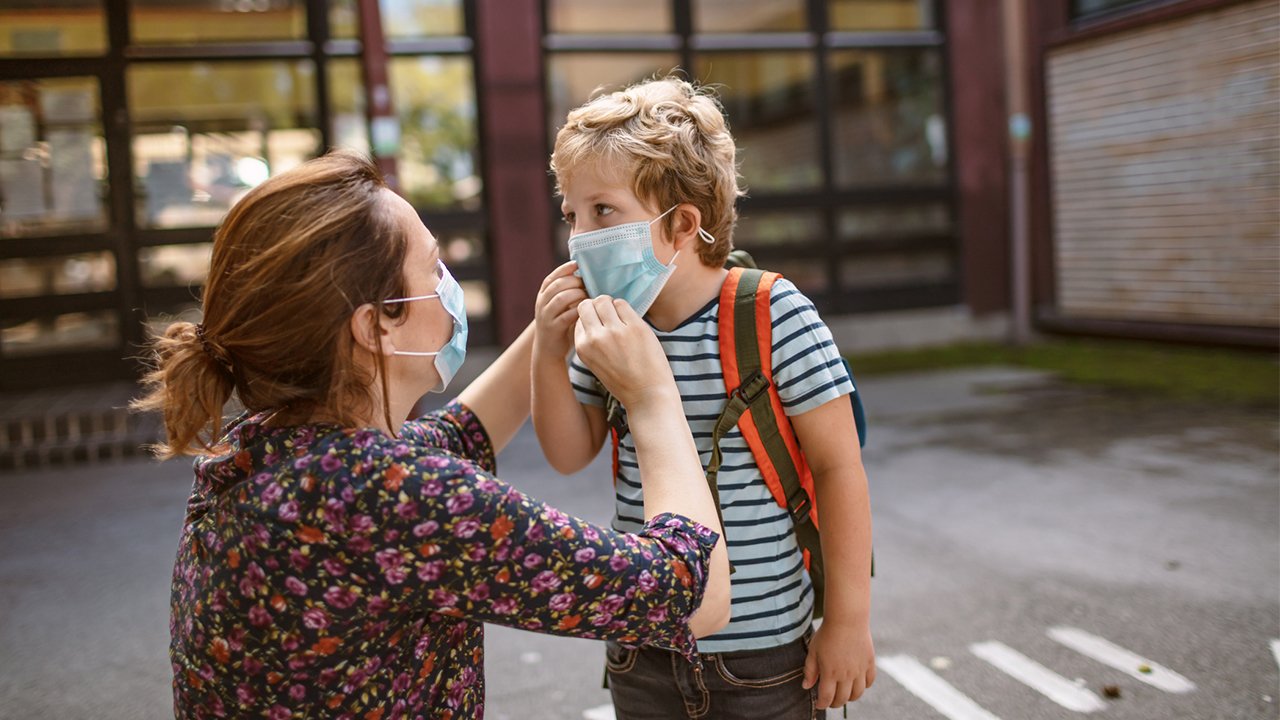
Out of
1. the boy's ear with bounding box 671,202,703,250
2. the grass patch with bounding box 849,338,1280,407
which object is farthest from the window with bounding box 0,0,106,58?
the boy's ear with bounding box 671,202,703,250

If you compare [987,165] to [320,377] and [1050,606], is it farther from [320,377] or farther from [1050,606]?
[320,377]

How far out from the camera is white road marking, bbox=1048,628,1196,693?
11.0 ft

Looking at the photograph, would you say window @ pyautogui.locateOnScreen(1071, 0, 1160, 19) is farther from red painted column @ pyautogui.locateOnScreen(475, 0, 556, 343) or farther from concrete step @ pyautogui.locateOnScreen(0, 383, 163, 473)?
concrete step @ pyautogui.locateOnScreen(0, 383, 163, 473)

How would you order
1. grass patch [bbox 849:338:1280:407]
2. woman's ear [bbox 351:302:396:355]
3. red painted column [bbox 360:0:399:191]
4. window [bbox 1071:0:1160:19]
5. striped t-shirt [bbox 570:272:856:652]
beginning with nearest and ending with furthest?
woman's ear [bbox 351:302:396:355]
striped t-shirt [bbox 570:272:856:652]
red painted column [bbox 360:0:399:191]
grass patch [bbox 849:338:1280:407]
window [bbox 1071:0:1160:19]

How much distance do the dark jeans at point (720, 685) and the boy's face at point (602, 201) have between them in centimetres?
71

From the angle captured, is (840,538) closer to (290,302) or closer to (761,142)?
(290,302)

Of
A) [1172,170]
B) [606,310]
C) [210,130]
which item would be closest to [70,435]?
[210,130]

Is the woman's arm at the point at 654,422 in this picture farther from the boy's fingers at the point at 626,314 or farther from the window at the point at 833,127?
the window at the point at 833,127

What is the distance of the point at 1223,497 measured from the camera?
531 cm

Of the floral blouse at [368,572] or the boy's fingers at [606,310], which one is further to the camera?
the boy's fingers at [606,310]

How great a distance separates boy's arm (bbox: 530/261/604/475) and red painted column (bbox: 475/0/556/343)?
7.93 m

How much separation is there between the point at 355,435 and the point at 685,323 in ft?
2.28

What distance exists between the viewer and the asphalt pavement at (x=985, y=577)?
3.44 m

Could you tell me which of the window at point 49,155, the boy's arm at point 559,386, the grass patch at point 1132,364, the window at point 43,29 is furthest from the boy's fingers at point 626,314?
the window at point 43,29
